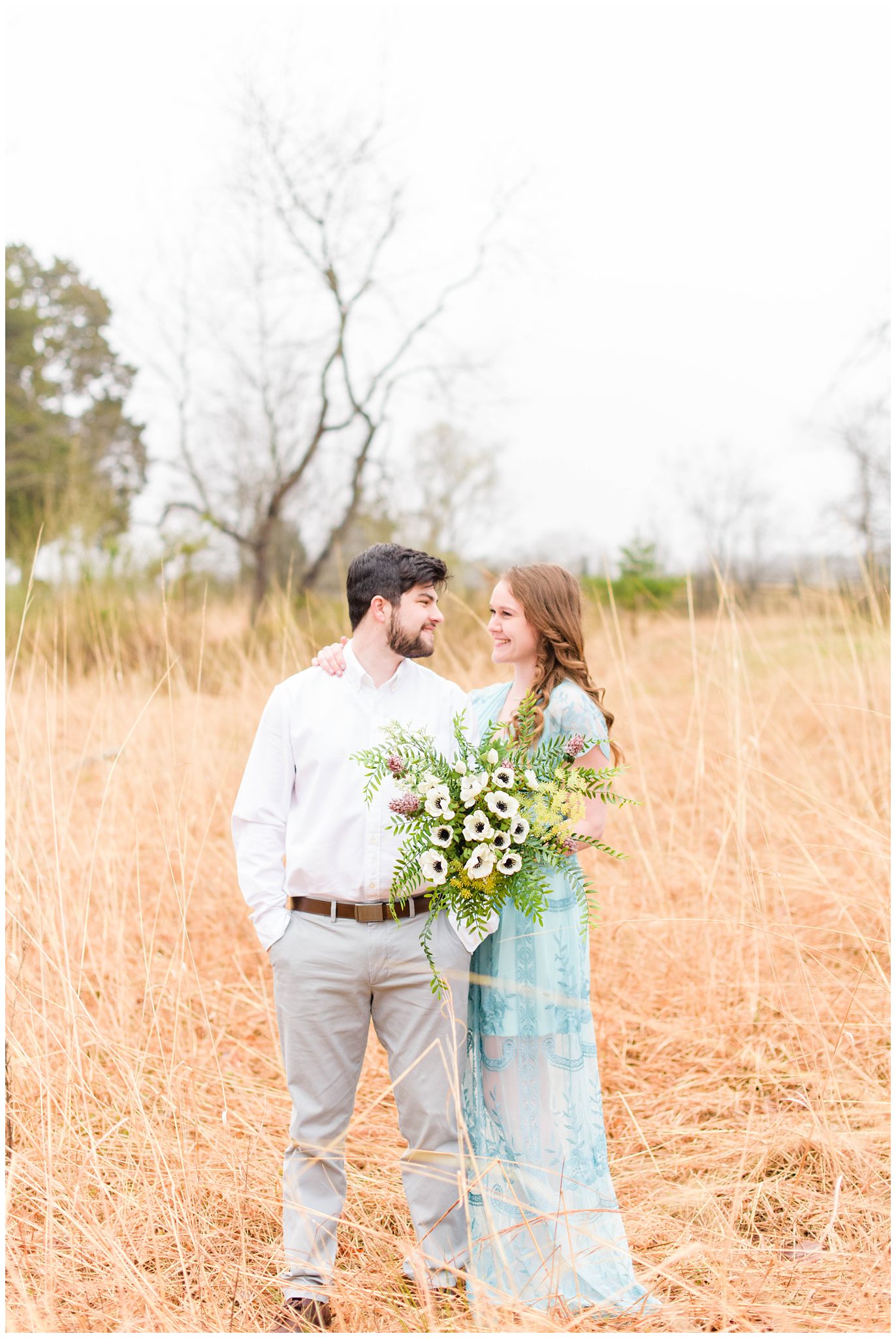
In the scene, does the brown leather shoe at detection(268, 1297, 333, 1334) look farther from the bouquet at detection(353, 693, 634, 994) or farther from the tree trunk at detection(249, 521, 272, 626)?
the tree trunk at detection(249, 521, 272, 626)

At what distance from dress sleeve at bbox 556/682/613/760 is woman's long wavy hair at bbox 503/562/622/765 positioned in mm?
47

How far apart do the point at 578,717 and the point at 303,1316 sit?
146 centimetres

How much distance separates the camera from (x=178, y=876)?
16.1ft

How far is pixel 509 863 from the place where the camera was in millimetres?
1952

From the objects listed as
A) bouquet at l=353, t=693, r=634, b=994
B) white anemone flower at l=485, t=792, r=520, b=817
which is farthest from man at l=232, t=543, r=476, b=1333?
white anemone flower at l=485, t=792, r=520, b=817

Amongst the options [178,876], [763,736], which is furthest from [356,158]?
[178,876]

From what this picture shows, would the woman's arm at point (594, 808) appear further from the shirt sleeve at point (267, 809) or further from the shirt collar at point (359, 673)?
the shirt sleeve at point (267, 809)

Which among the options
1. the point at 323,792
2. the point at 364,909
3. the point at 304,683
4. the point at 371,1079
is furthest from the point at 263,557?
the point at 364,909

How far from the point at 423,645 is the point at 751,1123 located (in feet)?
6.43

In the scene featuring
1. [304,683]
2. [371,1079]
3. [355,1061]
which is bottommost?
[371,1079]

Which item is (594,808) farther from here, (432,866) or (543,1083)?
(543,1083)

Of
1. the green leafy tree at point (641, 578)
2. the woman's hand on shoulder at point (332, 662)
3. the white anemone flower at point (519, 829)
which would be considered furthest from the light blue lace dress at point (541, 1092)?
the green leafy tree at point (641, 578)

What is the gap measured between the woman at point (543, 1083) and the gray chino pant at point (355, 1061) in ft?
0.36

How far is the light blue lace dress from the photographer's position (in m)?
2.25
